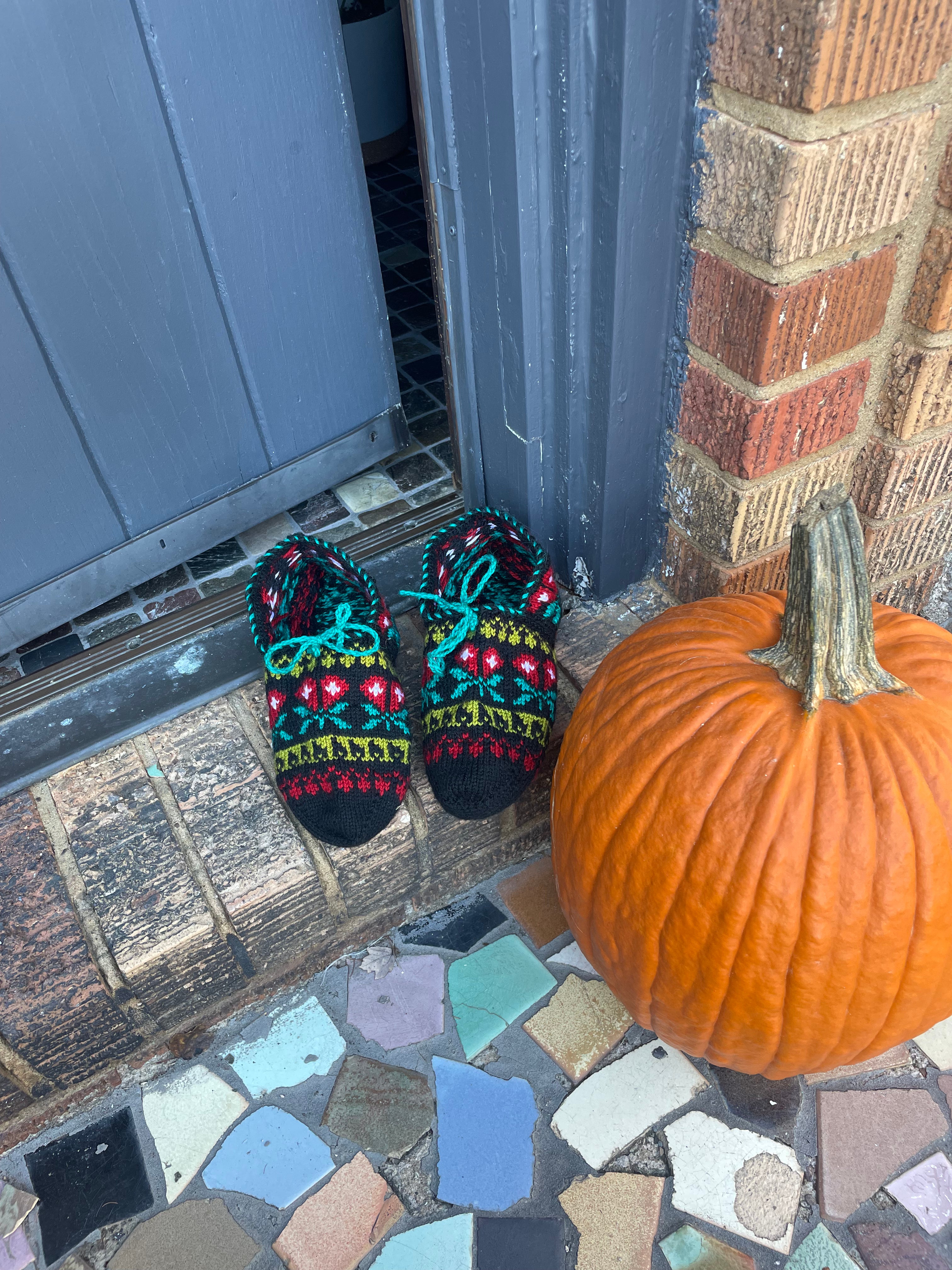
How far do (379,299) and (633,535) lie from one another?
731 mm

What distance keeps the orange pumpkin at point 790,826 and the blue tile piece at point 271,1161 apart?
0.51 metres

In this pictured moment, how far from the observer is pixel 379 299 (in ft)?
5.75

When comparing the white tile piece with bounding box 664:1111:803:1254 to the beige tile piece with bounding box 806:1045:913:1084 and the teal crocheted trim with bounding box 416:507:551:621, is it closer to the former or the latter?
the beige tile piece with bounding box 806:1045:913:1084

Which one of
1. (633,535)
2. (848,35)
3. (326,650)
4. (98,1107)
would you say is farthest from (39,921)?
(848,35)

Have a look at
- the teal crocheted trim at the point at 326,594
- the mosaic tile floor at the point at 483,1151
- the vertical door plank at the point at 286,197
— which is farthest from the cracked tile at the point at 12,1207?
the vertical door plank at the point at 286,197

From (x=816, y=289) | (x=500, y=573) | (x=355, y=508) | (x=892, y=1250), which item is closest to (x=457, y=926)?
(x=500, y=573)

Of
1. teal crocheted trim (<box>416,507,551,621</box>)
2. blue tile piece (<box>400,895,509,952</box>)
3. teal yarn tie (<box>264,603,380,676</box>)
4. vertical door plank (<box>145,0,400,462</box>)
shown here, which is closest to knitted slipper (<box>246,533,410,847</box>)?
teal yarn tie (<box>264,603,380,676</box>)

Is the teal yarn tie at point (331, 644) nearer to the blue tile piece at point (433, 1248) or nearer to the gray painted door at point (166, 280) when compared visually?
the gray painted door at point (166, 280)

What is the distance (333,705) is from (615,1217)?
771 millimetres

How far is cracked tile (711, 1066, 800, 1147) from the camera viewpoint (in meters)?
1.16

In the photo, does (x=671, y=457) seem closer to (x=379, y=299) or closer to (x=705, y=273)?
(x=705, y=273)

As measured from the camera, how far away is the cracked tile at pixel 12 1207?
45.5 inches

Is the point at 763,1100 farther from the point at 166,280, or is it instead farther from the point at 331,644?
the point at 166,280

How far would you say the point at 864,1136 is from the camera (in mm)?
1145
